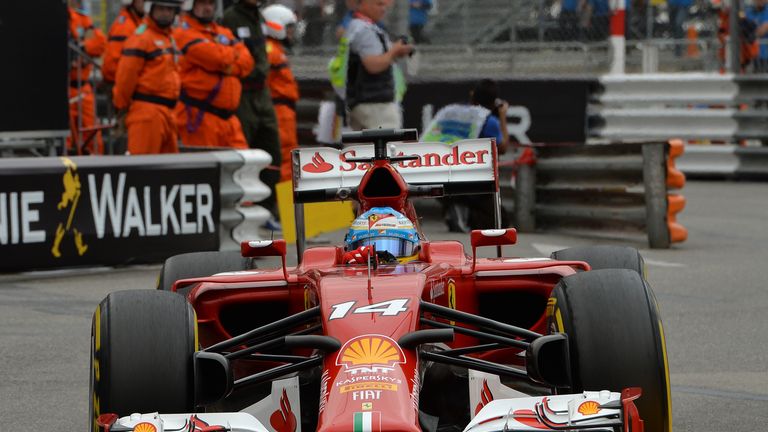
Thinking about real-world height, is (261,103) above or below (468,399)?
above

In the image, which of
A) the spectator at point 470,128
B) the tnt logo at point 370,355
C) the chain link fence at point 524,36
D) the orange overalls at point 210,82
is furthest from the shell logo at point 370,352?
the chain link fence at point 524,36

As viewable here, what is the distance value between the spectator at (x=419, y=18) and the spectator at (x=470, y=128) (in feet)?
12.5

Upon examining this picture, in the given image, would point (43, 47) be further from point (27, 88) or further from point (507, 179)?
point (507, 179)

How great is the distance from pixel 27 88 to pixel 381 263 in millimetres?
7160

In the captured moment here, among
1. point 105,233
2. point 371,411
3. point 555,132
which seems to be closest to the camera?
point 371,411

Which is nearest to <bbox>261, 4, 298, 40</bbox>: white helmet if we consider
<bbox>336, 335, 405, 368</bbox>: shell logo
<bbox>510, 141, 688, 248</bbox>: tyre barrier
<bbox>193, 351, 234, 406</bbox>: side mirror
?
<bbox>510, 141, 688, 248</bbox>: tyre barrier

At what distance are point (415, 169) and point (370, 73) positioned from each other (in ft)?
17.0

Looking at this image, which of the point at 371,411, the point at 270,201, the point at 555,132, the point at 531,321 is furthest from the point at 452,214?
the point at 371,411

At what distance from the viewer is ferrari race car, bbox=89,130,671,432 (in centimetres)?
425

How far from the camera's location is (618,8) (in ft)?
56.0

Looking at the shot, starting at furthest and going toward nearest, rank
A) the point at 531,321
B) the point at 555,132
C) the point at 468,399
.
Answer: the point at 555,132 → the point at 531,321 → the point at 468,399

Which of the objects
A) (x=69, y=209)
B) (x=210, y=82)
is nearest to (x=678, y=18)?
(x=210, y=82)

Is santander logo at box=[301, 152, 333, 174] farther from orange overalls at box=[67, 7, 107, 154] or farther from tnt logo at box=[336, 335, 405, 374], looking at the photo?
orange overalls at box=[67, 7, 107, 154]

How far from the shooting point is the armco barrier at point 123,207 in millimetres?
9773
